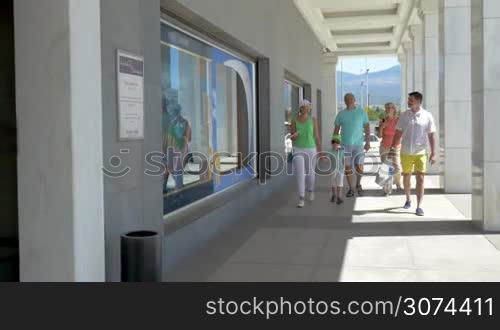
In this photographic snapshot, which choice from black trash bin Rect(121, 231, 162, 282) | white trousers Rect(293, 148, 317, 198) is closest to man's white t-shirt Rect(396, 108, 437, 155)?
white trousers Rect(293, 148, 317, 198)

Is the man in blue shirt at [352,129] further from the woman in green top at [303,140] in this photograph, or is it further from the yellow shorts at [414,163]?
the yellow shorts at [414,163]

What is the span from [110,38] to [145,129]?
0.98 meters

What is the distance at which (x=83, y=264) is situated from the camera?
13.4 feet

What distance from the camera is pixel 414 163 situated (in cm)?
852

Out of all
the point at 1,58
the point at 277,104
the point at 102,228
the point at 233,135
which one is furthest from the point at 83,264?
the point at 277,104

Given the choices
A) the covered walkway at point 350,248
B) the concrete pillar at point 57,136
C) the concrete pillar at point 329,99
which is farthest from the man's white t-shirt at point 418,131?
the concrete pillar at point 329,99

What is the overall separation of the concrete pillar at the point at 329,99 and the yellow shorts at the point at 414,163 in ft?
53.4

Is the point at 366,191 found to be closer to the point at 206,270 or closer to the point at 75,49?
the point at 206,270

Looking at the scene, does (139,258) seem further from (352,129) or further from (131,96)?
(352,129)

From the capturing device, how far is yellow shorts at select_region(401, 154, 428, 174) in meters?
8.44

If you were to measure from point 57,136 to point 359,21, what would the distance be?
685 inches

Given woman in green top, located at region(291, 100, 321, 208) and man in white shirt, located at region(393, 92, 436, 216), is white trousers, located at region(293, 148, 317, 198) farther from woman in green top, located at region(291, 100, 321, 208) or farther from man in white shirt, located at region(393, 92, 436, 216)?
man in white shirt, located at region(393, 92, 436, 216)

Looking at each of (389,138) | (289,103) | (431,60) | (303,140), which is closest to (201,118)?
(303,140)

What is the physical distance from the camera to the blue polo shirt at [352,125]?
9.90 meters
